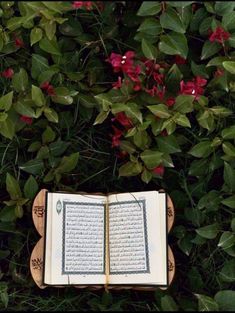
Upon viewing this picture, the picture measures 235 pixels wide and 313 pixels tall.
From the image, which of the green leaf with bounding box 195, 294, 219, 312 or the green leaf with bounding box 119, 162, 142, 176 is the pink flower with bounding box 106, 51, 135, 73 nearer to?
the green leaf with bounding box 119, 162, 142, 176

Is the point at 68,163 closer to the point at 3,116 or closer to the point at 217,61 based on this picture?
the point at 3,116

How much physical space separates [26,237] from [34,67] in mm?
479

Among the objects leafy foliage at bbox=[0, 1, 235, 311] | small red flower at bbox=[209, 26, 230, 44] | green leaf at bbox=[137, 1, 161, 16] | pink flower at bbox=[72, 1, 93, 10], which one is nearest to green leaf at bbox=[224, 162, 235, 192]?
leafy foliage at bbox=[0, 1, 235, 311]

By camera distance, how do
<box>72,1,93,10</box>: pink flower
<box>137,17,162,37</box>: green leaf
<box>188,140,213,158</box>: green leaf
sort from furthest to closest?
<box>188,140,213,158</box>: green leaf, <box>137,17,162,37</box>: green leaf, <box>72,1,93,10</box>: pink flower

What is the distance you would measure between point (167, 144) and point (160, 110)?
0.38 ft

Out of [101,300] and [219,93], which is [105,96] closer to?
[219,93]

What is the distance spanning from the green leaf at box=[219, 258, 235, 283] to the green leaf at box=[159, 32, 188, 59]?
56 centimetres

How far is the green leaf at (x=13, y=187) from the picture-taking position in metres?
1.83

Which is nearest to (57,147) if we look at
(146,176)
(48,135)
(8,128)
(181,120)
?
(48,135)

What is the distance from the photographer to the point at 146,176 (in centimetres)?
180

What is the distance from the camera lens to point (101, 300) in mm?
1841

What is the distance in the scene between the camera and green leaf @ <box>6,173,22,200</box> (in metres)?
1.83

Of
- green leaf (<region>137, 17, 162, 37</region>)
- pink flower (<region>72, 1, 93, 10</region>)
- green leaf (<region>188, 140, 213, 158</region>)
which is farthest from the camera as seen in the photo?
green leaf (<region>188, 140, 213, 158</region>)

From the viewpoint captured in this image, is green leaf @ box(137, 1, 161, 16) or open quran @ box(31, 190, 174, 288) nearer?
green leaf @ box(137, 1, 161, 16)
